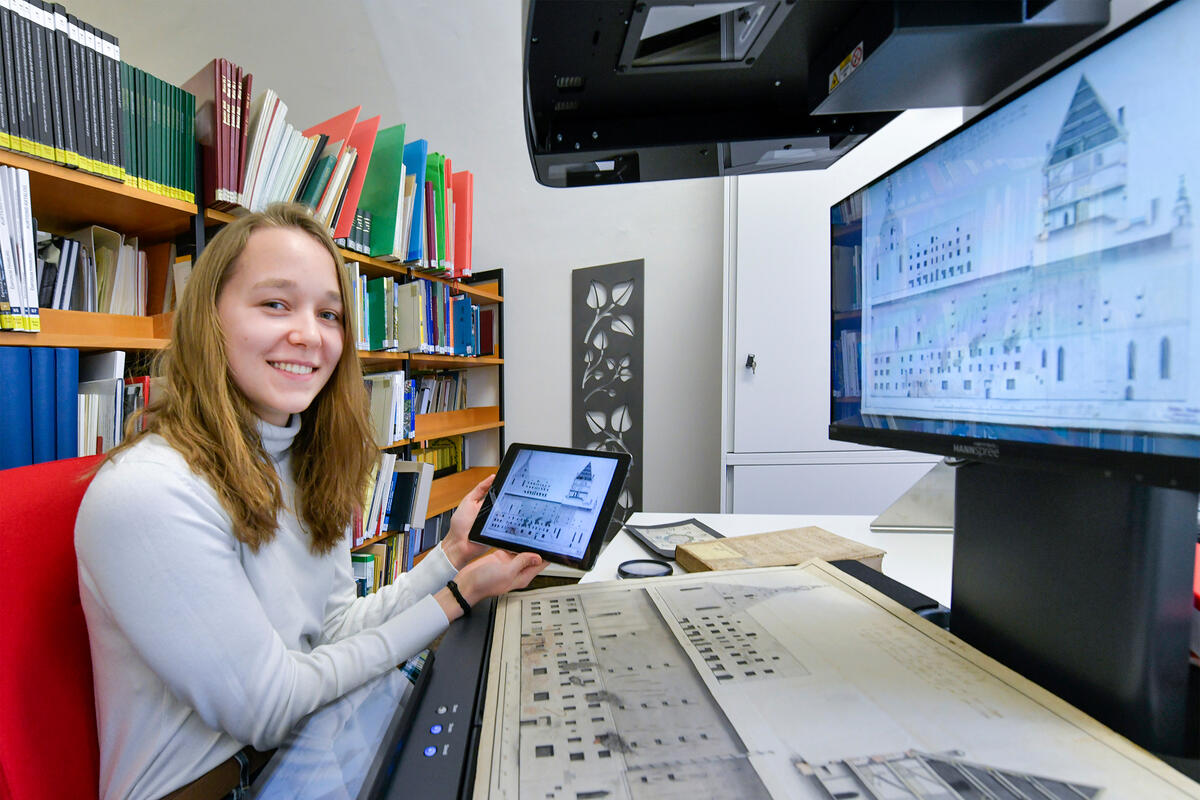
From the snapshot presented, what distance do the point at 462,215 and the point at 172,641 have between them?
210 centimetres

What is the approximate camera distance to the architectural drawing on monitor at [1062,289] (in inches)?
11.9

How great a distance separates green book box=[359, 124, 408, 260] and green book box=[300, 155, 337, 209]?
27cm

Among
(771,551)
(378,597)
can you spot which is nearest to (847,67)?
(771,551)

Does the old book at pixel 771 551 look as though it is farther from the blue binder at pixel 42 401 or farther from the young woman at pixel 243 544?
the blue binder at pixel 42 401

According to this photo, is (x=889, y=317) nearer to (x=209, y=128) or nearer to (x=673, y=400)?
(x=209, y=128)

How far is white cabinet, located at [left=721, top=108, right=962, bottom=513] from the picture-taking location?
1.97 m

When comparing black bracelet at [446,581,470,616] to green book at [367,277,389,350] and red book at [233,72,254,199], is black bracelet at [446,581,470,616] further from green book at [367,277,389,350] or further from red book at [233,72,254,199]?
green book at [367,277,389,350]

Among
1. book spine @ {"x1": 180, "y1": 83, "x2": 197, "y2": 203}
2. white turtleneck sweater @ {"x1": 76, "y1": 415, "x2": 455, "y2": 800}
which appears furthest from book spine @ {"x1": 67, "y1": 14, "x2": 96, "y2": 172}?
white turtleneck sweater @ {"x1": 76, "y1": 415, "x2": 455, "y2": 800}

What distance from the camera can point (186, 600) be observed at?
1.86 feet

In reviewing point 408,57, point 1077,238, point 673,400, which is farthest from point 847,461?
point 408,57

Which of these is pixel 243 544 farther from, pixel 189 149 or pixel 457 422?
pixel 457 422

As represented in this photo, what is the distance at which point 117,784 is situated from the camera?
0.56 m

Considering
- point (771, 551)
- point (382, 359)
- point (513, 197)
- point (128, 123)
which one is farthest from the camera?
point (513, 197)

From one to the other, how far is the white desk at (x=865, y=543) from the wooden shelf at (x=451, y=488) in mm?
1329
